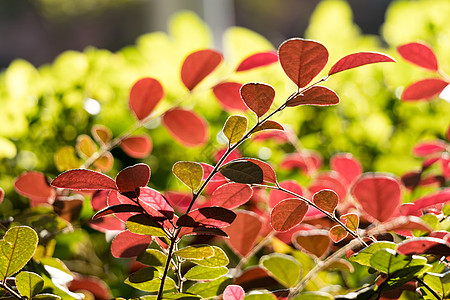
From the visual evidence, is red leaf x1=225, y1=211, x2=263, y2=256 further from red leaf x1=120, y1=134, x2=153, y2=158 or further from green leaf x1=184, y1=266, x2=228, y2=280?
red leaf x1=120, y1=134, x2=153, y2=158

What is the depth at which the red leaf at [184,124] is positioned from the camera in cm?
67

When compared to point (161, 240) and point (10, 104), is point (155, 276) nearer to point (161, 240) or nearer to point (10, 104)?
point (161, 240)

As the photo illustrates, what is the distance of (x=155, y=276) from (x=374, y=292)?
6.7 inches

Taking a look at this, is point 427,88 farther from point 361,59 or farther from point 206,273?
point 206,273

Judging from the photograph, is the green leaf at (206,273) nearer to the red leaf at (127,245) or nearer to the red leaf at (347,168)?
the red leaf at (127,245)

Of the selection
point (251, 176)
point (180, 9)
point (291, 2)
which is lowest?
point (291, 2)

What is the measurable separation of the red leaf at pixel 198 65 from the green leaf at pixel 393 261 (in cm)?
29

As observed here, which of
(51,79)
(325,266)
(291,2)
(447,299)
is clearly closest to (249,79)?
(51,79)

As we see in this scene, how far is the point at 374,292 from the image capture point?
0.43m

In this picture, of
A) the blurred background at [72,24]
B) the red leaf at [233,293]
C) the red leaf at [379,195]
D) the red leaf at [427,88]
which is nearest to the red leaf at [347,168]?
A: the red leaf at [427,88]

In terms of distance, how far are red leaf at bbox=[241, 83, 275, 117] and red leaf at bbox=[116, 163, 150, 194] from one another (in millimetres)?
92

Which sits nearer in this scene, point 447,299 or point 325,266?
point 447,299

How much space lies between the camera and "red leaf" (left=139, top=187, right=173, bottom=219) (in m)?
0.43

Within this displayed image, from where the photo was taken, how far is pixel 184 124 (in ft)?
2.19
